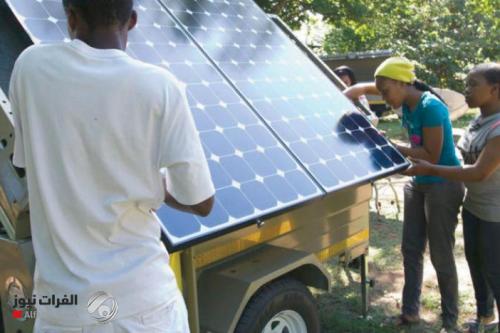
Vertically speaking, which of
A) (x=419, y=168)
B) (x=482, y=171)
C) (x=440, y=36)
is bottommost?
(x=440, y=36)

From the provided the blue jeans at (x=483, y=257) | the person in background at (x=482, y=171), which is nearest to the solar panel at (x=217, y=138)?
the person in background at (x=482, y=171)

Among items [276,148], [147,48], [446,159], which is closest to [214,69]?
[147,48]

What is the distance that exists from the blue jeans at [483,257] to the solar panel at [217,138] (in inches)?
58.4

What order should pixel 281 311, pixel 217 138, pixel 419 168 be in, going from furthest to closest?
1. pixel 419 168
2. pixel 281 311
3. pixel 217 138

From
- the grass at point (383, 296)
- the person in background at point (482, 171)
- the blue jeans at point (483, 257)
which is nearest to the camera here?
the person in background at point (482, 171)

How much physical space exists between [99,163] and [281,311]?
73.9 inches

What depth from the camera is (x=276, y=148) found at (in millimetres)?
3248

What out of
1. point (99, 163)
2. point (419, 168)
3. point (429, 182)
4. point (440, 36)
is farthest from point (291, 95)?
point (440, 36)

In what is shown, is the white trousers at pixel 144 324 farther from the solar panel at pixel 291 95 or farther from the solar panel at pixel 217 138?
the solar panel at pixel 291 95

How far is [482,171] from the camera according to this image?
3.63 m

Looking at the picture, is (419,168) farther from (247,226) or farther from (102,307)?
(102,307)

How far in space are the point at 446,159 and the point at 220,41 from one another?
1.86 metres

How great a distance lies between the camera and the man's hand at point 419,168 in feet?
12.6

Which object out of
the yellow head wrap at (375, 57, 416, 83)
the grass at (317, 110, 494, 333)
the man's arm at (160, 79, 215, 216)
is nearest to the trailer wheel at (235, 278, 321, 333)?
the grass at (317, 110, 494, 333)
